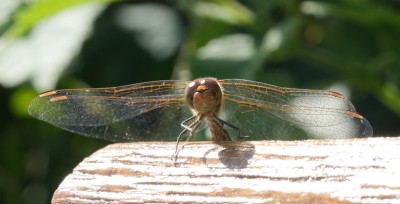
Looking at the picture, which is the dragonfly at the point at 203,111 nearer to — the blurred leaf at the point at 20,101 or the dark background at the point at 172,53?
the dark background at the point at 172,53

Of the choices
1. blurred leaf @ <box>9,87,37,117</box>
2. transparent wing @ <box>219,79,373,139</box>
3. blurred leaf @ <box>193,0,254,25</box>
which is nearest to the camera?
transparent wing @ <box>219,79,373,139</box>

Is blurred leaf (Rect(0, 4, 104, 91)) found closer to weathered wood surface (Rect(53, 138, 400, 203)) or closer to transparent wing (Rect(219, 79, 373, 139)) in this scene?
transparent wing (Rect(219, 79, 373, 139))

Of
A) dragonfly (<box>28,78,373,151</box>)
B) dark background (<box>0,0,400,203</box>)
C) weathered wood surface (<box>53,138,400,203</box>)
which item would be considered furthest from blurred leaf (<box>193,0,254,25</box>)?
weathered wood surface (<box>53,138,400,203</box>)

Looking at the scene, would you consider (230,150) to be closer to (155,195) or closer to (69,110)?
(155,195)

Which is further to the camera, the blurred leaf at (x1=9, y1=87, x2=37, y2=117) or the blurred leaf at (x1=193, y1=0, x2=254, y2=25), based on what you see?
the blurred leaf at (x1=9, y1=87, x2=37, y2=117)

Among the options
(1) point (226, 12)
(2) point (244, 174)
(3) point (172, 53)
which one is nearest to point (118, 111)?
(2) point (244, 174)

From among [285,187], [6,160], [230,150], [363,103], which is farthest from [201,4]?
[285,187]

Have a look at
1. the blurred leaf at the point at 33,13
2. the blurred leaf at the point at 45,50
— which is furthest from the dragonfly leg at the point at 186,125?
the blurred leaf at the point at 45,50
